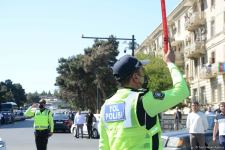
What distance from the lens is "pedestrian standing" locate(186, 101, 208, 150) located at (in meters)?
13.2

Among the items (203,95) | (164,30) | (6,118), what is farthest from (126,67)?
(6,118)

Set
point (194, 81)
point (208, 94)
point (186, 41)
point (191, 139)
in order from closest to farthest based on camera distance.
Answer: point (191, 139) → point (208, 94) → point (194, 81) → point (186, 41)

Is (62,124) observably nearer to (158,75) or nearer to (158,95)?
(158,75)

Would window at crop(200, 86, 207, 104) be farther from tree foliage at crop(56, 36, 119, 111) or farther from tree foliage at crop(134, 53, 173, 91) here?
tree foliage at crop(56, 36, 119, 111)

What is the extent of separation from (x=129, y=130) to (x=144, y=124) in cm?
13

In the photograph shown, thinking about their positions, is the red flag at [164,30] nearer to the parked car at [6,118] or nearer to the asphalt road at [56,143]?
the asphalt road at [56,143]

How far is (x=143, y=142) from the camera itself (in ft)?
12.8

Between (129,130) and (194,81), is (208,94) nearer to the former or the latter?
(194,81)

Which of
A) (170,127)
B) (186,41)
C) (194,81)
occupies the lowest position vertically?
(170,127)

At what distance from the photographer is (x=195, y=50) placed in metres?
52.3

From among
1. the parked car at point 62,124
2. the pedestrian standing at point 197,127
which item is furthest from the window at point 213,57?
the pedestrian standing at point 197,127

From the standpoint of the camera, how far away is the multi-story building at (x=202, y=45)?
4625 cm

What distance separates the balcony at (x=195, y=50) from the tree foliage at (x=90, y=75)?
1125 centimetres

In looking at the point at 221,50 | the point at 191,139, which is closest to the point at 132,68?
the point at 191,139
